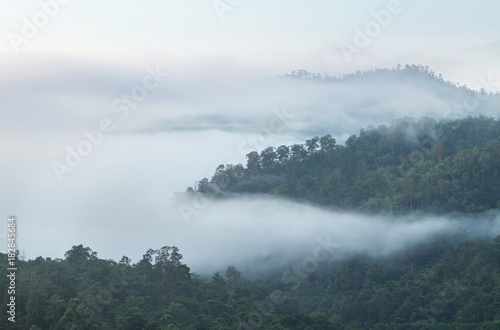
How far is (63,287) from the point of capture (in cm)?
3525

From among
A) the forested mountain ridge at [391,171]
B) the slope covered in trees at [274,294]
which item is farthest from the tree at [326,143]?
the slope covered in trees at [274,294]

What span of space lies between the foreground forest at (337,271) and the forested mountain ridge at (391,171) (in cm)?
8

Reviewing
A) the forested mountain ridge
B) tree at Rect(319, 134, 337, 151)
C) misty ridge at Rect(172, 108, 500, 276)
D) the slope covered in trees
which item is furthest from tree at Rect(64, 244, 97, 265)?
tree at Rect(319, 134, 337, 151)

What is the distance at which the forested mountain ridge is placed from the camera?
51.6 metres

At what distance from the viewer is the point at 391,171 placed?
56.2 m

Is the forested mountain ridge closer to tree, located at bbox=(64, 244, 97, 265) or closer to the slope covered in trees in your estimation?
the slope covered in trees

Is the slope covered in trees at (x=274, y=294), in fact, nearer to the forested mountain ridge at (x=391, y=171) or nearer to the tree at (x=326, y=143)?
the forested mountain ridge at (x=391, y=171)

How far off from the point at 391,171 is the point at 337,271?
1041 cm

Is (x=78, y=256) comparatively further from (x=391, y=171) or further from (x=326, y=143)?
(x=326, y=143)

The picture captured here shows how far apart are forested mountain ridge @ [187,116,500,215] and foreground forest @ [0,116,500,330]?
8 centimetres

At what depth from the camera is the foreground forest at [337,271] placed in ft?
115

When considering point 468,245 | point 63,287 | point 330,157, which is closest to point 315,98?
point 330,157

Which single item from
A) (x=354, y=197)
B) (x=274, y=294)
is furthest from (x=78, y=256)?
(x=354, y=197)

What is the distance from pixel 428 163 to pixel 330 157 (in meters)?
7.93
